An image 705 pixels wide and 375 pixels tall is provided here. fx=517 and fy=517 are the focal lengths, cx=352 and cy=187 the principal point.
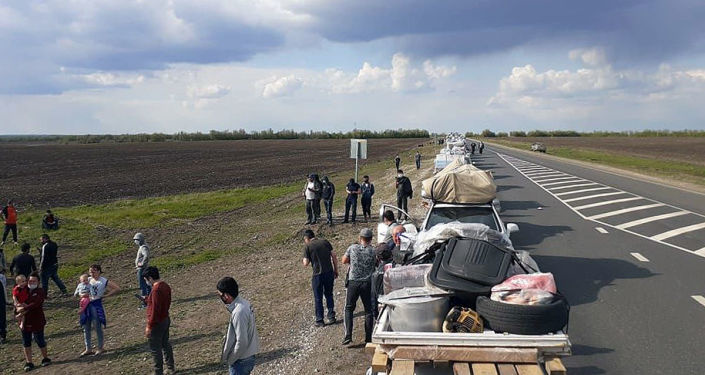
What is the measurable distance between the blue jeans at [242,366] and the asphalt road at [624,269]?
3.90 metres

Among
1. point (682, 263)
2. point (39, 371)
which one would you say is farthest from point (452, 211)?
point (39, 371)

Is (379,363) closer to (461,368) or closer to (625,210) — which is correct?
(461,368)

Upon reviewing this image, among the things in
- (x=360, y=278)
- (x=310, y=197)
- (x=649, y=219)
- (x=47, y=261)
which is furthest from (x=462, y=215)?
(x=47, y=261)

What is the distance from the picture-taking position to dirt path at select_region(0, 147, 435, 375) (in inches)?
314

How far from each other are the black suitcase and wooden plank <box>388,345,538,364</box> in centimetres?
108

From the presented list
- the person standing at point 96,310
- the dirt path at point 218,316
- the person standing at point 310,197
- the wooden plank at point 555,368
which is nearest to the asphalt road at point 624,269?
the wooden plank at point 555,368

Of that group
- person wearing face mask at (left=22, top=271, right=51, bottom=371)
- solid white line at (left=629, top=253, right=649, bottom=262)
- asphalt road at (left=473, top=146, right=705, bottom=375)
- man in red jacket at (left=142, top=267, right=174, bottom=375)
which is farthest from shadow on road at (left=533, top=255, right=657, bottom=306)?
person wearing face mask at (left=22, top=271, right=51, bottom=371)

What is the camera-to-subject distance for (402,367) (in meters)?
4.40

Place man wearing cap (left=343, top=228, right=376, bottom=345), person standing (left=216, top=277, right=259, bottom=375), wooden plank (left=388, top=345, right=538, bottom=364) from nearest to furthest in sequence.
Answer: wooden plank (left=388, top=345, right=538, bottom=364) < person standing (left=216, top=277, right=259, bottom=375) < man wearing cap (left=343, top=228, right=376, bottom=345)

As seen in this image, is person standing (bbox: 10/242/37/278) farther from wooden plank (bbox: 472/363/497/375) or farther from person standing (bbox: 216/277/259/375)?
wooden plank (bbox: 472/363/497/375)

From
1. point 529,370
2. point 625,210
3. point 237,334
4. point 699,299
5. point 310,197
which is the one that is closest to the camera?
point 529,370

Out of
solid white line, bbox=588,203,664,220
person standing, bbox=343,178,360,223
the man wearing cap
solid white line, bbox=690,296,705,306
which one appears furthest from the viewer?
person standing, bbox=343,178,360,223

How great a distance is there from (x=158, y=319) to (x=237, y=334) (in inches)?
98.4

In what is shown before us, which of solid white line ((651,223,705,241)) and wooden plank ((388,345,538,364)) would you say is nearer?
wooden plank ((388,345,538,364))
